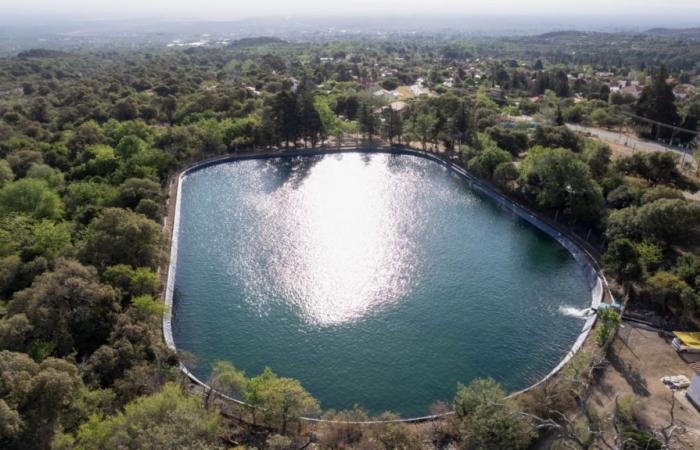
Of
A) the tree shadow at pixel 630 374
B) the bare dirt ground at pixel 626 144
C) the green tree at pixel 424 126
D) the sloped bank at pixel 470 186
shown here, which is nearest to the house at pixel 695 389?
the tree shadow at pixel 630 374

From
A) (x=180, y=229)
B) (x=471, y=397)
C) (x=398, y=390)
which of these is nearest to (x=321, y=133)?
(x=180, y=229)

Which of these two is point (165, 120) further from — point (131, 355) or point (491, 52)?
point (491, 52)

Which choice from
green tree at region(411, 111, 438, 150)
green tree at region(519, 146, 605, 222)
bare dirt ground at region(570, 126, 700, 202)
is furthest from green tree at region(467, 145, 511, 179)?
bare dirt ground at region(570, 126, 700, 202)

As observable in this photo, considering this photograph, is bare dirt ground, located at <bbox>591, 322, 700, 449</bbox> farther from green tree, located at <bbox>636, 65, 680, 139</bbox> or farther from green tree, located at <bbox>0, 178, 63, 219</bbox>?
green tree, located at <bbox>636, 65, 680, 139</bbox>

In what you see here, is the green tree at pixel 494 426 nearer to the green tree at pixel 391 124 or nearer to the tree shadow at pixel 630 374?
the tree shadow at pixel 630 374

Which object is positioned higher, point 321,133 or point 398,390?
point 321,133

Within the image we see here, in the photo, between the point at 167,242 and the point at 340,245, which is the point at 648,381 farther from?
the point at 167,242
